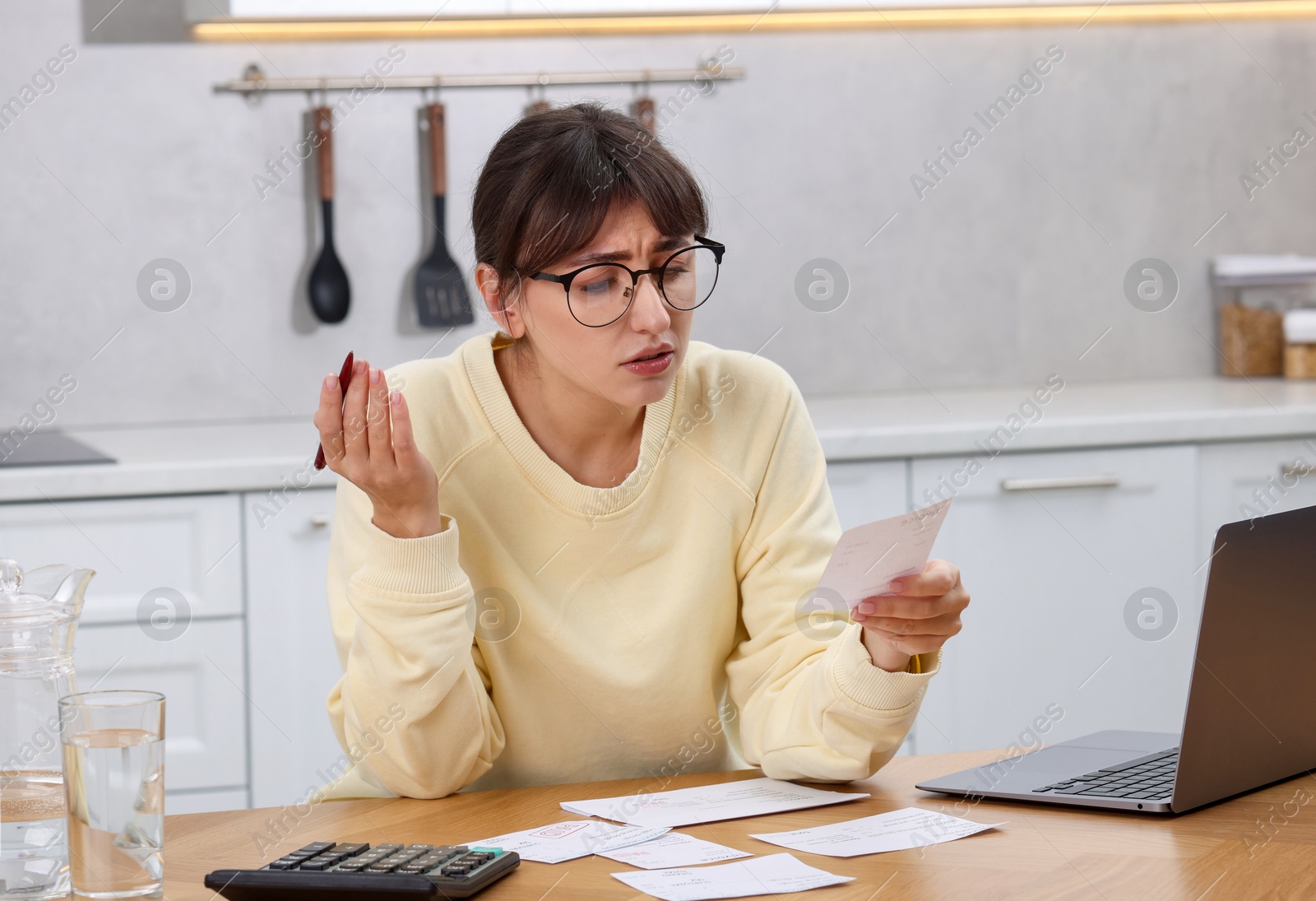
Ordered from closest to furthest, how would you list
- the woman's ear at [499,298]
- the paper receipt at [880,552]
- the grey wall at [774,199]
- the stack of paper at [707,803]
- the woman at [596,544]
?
the paper receipt at [880,552] → the stack of paper at [707,803] → the woman at [596,544] → the woman's ear at [499,298] → the grey wall at [774,199]

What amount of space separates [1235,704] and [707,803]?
41 cm

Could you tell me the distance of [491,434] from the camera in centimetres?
137

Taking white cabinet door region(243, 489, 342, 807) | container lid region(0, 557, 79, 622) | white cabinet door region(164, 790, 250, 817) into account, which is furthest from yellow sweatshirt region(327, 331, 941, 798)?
white cabinet door region(164, 790, 250, 817)

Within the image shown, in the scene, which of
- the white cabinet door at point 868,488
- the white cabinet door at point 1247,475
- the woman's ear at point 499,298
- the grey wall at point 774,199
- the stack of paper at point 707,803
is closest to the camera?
the stack of paper at point 707,803

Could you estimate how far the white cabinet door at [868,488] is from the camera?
2240 millimetres

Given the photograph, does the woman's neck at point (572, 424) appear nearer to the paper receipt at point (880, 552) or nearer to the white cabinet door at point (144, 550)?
the paper receipt at point (880, 552)

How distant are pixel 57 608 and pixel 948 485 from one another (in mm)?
1639

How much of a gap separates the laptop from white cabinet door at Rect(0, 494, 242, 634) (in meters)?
1.28

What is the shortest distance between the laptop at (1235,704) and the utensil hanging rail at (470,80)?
73.6 inches

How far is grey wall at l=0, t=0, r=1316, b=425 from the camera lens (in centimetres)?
254

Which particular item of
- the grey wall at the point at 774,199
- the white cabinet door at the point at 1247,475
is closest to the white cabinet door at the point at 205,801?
the grey wall at the point at 774,199

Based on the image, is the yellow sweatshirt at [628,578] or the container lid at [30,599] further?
the yellow sweatshirt at [628,578]

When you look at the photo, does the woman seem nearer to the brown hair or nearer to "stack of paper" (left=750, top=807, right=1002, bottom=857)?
the brown hair

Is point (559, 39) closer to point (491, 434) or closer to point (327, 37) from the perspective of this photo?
point (327, 37)
